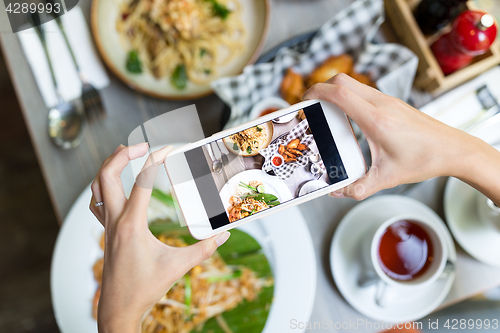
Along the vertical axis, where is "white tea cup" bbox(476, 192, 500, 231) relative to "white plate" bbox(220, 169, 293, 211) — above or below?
below

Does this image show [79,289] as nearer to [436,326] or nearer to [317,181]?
[317,181]

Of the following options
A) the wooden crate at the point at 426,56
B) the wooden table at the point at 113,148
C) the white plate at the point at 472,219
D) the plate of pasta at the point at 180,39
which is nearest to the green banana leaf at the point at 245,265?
the wooden table at the point at 113,148

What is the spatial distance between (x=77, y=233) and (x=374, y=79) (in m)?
0.78

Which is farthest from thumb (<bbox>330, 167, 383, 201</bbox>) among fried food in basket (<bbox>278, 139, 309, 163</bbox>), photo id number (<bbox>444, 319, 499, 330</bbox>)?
photo id number (<bbox>444, 319, 499, 330</bbox>)

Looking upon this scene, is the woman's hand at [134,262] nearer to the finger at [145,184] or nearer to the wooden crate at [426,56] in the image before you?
the finger at [145,184]

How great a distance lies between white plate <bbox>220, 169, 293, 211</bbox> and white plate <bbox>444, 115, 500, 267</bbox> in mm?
476

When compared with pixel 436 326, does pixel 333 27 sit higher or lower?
higher

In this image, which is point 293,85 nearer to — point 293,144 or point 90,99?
point 293,144

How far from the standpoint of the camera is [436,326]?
3.16 ft

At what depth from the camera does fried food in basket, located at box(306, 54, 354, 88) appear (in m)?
0.74

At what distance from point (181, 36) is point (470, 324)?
121 cm

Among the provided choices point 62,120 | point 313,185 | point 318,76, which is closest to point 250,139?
point 313,185

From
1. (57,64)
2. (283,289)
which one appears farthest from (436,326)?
(57,64)

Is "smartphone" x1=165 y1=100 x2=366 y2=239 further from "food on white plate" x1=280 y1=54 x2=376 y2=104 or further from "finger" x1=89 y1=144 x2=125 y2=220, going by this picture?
"food on white plate" x1=280 y1=54 x2=376 y2=104
